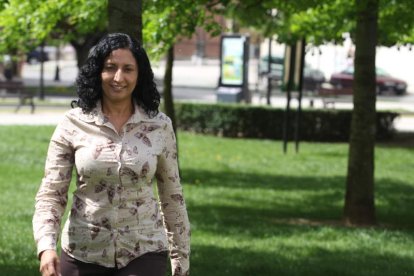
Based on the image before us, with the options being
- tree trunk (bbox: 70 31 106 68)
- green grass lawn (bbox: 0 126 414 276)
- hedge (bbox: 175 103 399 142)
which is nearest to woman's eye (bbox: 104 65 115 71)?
green grass lawn (bbox: 0 126 414 276)

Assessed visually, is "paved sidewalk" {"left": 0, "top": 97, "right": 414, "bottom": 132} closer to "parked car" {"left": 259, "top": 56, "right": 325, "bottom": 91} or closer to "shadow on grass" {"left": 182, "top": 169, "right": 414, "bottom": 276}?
"shadow on grass" {"left": 182, "top": 169, "right": 414, "bottom": 276}

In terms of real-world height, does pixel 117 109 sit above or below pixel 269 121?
above

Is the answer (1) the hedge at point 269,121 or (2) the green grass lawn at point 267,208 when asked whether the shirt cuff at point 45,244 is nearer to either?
(2) the green grass lawn at point 267,208

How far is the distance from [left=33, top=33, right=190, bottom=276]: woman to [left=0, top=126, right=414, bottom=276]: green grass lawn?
3301 millimetres

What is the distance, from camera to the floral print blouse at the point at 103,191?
397cm

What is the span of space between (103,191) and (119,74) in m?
0.49

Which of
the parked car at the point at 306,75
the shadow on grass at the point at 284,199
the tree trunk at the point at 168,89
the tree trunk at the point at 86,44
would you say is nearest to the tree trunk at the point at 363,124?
the shadow on grass at the point at 284,199

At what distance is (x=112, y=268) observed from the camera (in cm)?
400

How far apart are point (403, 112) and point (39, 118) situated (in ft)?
43.4

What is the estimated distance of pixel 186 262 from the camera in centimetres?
431

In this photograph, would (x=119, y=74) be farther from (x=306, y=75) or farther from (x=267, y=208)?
(x=306, y=75)

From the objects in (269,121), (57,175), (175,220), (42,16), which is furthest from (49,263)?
(269,121)

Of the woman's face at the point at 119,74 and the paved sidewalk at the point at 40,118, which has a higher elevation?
the woman's face at the point at 119,74

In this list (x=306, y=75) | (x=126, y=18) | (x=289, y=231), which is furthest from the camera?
(x=306, y=75)
